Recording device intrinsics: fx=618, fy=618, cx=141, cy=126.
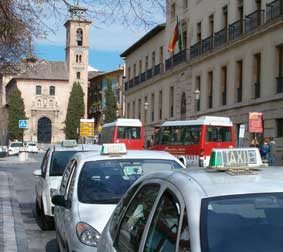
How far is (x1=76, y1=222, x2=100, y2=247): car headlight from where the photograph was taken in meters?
6.47

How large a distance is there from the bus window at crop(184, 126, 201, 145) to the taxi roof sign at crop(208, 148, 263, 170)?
2865 cm

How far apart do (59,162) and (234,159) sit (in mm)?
9088

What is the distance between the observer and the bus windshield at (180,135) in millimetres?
33438

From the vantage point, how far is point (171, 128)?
3562 centimetres

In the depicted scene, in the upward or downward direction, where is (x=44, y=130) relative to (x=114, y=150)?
upward

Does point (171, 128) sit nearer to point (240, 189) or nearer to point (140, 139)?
point (140, 139)

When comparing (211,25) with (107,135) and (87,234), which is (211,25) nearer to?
(107,135)

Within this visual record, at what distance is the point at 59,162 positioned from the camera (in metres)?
13.1

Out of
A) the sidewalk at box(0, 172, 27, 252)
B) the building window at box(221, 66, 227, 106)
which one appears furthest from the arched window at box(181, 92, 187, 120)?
the sidewalk at box(0, 172, 27, 252)

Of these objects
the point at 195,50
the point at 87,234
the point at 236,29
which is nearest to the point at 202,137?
the point at 236,29

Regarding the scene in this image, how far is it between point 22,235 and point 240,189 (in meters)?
8.14

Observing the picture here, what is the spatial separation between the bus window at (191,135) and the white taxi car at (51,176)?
1960cm

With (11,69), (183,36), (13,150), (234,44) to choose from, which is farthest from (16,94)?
(11,69)

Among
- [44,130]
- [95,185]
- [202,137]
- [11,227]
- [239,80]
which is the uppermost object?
[239,80]
